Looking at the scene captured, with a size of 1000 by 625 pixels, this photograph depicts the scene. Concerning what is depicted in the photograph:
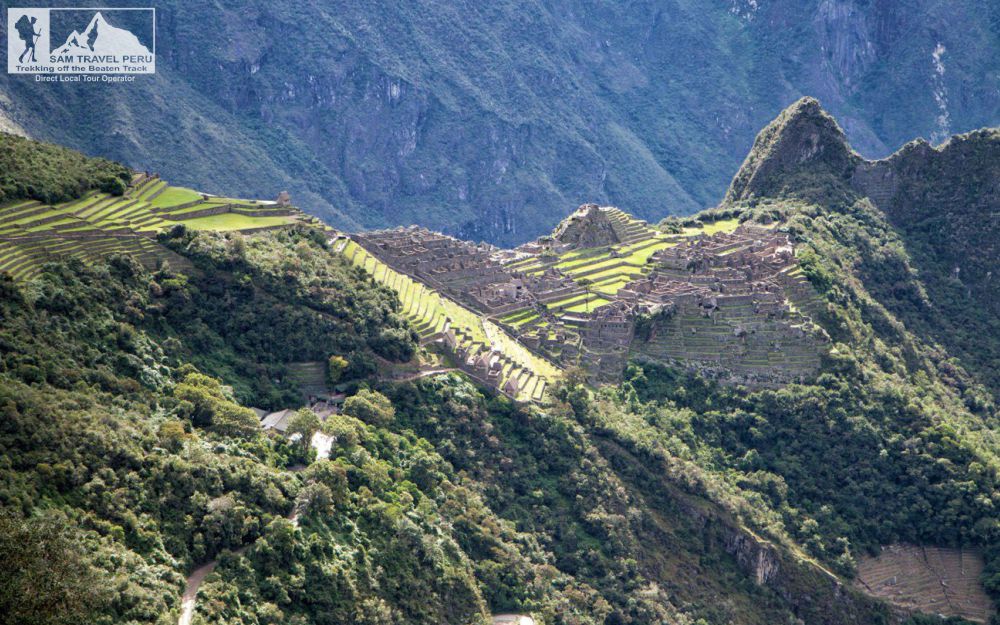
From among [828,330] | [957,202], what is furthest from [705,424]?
[957,202]

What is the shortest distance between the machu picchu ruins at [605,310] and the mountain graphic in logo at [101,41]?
61420 millimetres

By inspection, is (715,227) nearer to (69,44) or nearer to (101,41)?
(69,44)

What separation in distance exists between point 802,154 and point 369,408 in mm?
53592

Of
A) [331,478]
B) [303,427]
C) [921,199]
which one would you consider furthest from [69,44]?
[331,478]

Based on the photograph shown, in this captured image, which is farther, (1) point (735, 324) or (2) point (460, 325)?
(1) point (735, 324)

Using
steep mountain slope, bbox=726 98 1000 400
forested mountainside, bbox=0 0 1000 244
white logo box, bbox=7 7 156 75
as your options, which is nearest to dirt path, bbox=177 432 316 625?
steep mountain slope, bbox=726 98 1000 400

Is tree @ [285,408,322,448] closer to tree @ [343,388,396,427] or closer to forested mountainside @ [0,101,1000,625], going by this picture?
forested mountainside @ [0,101,1000,625]

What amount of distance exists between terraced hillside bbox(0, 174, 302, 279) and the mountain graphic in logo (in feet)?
199

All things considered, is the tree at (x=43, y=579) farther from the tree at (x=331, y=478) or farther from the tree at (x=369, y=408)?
the tree at (x=369, y=408)

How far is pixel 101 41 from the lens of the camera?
141625 millimetres

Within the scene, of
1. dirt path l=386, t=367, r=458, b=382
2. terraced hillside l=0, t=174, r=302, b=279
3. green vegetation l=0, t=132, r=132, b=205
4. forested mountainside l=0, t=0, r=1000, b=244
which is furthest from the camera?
forested mountainside l=0, t=0, r=1000, b=244

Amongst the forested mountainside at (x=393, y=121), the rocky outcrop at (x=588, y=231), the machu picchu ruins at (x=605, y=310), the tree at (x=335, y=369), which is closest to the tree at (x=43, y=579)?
the tree at (x=335, y=369)

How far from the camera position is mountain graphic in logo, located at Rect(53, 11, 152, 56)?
443ft

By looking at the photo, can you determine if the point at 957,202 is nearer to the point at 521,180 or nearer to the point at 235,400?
the point at 235,400
